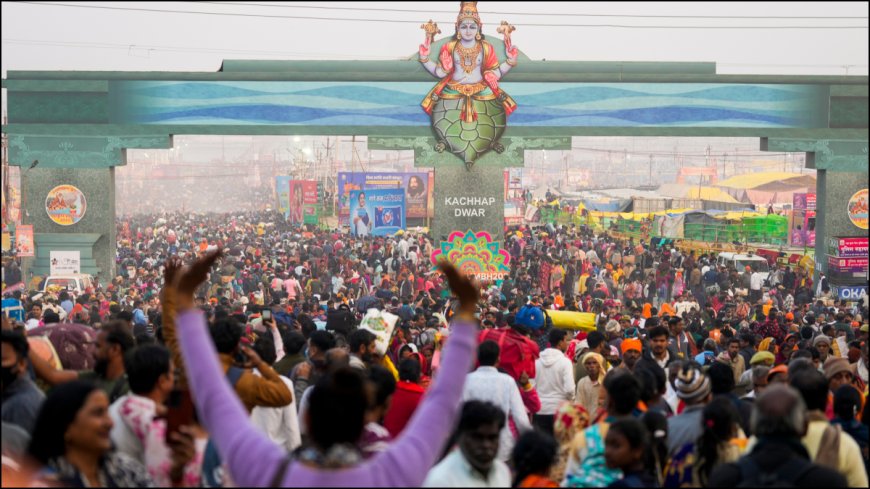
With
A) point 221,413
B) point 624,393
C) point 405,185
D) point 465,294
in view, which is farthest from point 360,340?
point 405,185

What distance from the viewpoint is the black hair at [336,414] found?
2.93 m

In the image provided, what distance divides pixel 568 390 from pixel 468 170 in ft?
58.5

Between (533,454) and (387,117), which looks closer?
(533,454)

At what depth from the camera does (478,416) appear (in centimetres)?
463

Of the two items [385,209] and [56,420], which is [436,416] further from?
[385,209]

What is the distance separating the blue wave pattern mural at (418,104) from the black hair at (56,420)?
2244 cm

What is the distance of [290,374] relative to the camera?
796 centimetres

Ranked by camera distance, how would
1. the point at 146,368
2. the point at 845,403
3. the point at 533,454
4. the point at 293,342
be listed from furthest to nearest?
the point at 293,342 → the point at 845,403 → the point at 146,368 → the point at 533,454

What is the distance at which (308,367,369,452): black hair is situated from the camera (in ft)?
9.62

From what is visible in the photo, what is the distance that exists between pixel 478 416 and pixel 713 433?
3.78ft

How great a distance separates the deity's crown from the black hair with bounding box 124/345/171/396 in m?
21.1

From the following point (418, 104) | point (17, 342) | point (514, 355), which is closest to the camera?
point (17, 342)

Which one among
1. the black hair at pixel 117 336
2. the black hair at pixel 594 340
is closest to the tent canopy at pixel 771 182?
the black hair at pixel 594 340

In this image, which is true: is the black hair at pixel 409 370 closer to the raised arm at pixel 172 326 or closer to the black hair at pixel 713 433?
the raised arm at pixel 172 326
